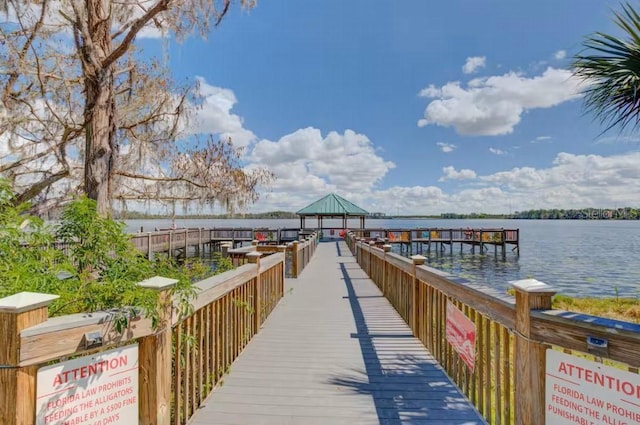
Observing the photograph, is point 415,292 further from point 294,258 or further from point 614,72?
point 294,258

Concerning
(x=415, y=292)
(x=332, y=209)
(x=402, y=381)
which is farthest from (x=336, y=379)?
(x=332, y=209)

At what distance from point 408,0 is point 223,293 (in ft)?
43.5

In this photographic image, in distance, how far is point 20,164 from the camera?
680 cm

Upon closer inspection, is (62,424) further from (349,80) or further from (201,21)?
(349,80)

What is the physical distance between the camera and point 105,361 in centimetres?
175

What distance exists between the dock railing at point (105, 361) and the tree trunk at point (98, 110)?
11.3ft

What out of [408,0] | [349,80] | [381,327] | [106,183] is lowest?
[381,327]

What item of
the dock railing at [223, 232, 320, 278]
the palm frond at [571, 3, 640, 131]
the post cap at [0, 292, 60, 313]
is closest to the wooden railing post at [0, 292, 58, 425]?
the post cap at [0, 292, 60, 313]

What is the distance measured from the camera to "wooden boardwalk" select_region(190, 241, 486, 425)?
267cm

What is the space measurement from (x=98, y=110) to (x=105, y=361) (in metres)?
5.05

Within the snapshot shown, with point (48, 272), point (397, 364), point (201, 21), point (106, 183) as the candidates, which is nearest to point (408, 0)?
point (201, 21)

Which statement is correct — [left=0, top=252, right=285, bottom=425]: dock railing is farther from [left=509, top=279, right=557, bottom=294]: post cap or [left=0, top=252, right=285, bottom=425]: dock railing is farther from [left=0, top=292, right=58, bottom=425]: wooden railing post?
[left=509, top=279, right=557, bottom=294]: post cap

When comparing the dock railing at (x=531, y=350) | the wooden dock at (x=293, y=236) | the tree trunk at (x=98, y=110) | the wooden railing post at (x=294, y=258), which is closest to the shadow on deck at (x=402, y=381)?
the dock railing at (x=531, y=350)

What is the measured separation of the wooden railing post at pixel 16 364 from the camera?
4.52 feet
